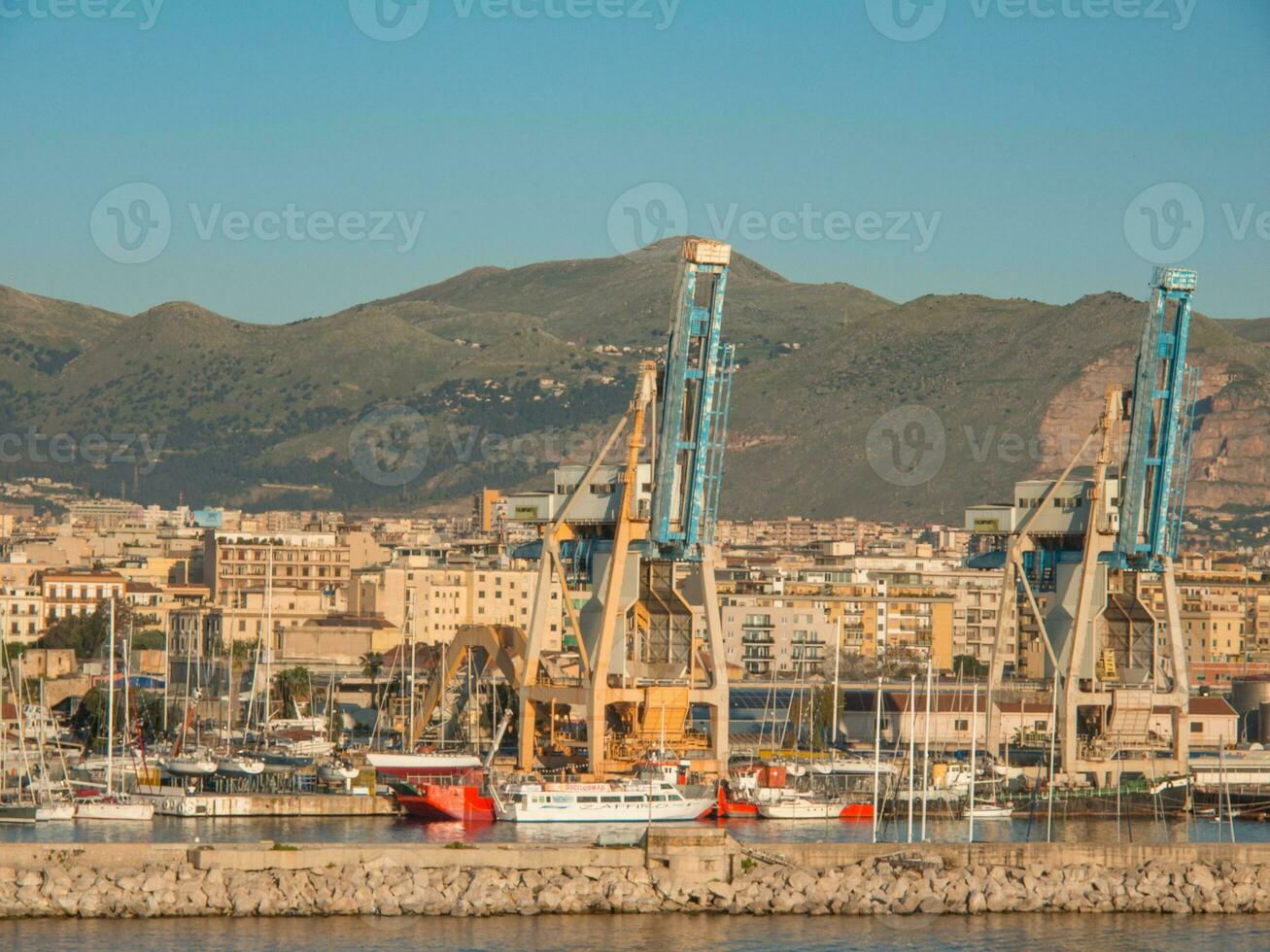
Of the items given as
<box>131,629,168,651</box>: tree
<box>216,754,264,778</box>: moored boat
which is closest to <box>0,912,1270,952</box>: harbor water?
<box>216,754,264,778</box>: moored boat

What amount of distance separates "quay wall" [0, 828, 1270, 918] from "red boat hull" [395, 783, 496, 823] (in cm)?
1449

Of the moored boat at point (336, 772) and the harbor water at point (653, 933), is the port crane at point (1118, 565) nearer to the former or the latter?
the moored boat at point (336, 772)

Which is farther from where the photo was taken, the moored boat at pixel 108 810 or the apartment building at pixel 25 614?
the apartment building at pixel 25 614

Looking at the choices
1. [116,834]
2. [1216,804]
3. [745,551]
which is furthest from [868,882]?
[745,551]

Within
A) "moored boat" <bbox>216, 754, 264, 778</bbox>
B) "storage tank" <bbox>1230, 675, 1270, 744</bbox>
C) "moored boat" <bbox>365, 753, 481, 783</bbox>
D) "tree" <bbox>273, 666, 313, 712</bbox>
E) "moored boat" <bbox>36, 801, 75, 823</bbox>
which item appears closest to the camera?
→ "moored boat" <bbox>36, 801, 75, 823</bbox>

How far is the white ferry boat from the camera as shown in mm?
56375

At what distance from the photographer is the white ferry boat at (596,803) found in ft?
185

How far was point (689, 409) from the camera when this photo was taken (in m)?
64.0

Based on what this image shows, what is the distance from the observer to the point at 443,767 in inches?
2547

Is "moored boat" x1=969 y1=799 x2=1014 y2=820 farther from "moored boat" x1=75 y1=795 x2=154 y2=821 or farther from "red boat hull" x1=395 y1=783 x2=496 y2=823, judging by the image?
"moored boat" x1=75 y1=795 x2=154 y2=821

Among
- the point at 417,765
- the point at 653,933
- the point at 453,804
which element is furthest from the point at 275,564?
the point at 653,933

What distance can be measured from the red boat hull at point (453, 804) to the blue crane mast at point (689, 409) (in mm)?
8337

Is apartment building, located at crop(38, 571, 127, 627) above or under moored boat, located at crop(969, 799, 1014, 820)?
above

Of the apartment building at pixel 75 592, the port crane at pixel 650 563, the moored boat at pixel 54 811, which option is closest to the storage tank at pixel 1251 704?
the port crane at pixel 650 563
